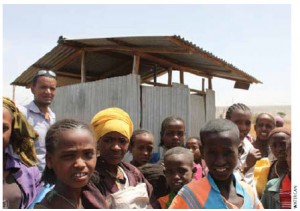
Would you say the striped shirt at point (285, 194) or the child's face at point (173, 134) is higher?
the child's face at point (173, 134)

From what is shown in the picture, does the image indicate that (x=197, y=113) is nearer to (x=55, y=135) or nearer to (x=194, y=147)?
(x=194, y=147)

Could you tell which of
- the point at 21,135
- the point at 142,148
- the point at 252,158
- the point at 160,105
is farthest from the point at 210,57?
the point at 21,135

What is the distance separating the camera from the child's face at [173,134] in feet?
12.8

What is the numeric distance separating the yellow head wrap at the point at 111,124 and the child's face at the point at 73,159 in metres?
0.60

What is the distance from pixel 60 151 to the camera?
6.07 ft

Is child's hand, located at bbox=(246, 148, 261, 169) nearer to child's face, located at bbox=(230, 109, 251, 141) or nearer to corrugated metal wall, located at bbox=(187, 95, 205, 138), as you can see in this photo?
child's face, located at bbox=(230, 109, 251, 141)

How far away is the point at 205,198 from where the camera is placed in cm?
194

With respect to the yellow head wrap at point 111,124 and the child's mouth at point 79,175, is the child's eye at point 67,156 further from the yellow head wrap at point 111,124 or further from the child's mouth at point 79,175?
the yellow head wrap at point 111,124

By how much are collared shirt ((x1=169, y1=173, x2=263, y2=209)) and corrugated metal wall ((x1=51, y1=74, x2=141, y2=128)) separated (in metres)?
4.57

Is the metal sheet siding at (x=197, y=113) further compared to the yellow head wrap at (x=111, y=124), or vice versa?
the metal sheet siding at (x=197, y=113)

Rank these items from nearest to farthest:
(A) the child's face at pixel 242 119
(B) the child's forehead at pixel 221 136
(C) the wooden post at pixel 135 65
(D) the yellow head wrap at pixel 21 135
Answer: (B) the child's forehead at pixel 221 136
(D) the yellow head wrap at pixel 21 135
(A) the child's face at pixel 242 119
(C) the wooden post at pixel 135 65

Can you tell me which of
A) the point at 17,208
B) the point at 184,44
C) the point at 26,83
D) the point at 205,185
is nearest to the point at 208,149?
the point at 205,185

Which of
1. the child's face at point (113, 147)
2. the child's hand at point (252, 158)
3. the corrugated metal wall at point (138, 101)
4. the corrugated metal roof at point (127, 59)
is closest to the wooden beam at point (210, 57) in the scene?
the corrugated metal roof at point (127, 59)

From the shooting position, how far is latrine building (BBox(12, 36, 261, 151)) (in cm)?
668
